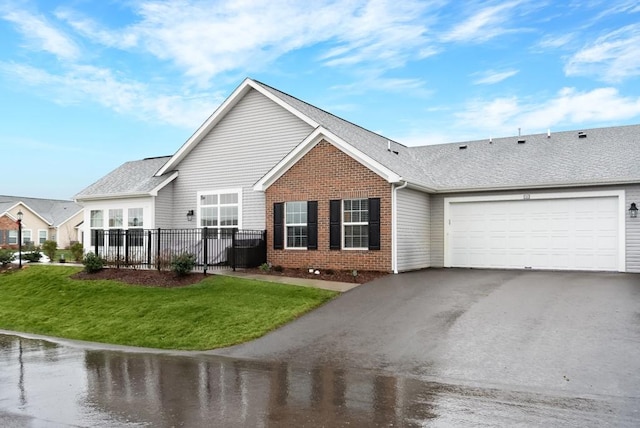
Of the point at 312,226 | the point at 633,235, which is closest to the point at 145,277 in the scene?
the point at 312,226

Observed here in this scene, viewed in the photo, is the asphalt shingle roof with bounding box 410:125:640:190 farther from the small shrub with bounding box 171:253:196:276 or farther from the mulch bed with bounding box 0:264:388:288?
the small shrub with bounding box 171:253:196:276

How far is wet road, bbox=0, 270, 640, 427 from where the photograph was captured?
→ 619 centimetres

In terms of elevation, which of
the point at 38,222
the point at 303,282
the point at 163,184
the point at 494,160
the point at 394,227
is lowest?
the point at 303,282

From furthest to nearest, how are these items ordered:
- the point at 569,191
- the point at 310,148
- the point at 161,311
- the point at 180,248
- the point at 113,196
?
the point at 113,196 < the point at 180,248 < the point at 310,148 < the point at 569,191 < the point at 161,311

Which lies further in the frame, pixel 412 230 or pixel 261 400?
pixel 412 230

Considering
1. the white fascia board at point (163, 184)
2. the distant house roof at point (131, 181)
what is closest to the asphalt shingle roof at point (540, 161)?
the white fascia board at point (163, 184)

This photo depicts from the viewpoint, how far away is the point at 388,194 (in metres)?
16.7

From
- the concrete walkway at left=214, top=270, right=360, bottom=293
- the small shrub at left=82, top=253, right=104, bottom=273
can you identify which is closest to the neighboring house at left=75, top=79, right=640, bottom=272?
the concrete walkway at left=214, top=270, right=360, bottom=293

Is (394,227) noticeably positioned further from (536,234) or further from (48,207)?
(48,207)

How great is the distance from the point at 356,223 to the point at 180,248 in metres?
6.92

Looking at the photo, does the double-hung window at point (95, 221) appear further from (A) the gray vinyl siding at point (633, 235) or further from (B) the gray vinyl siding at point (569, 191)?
(A) the gray vinyl siding at point (633, 235)

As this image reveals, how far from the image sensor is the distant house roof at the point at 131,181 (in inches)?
888

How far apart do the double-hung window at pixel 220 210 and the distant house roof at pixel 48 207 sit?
128ft

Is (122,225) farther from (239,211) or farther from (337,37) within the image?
(337,37)
